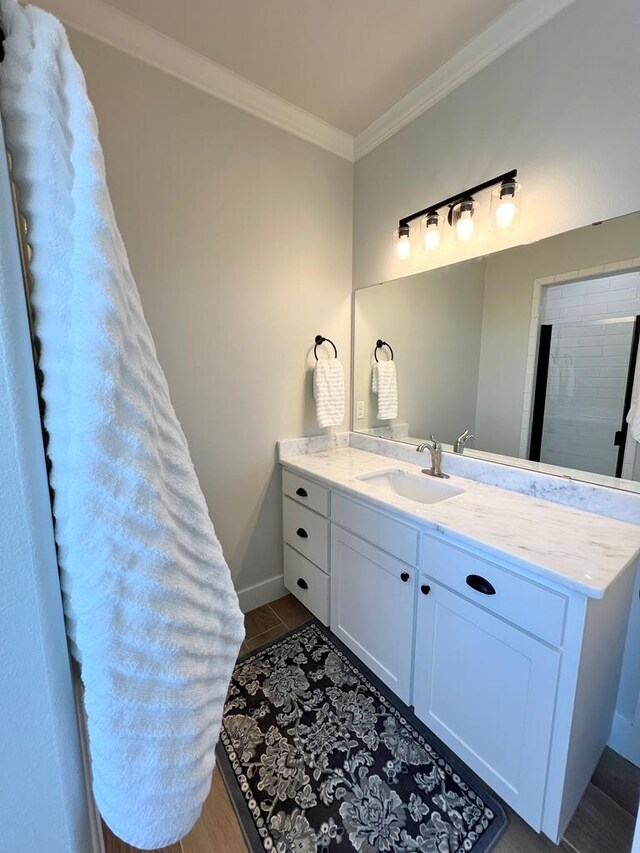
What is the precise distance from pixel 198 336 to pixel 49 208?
4.41 ft

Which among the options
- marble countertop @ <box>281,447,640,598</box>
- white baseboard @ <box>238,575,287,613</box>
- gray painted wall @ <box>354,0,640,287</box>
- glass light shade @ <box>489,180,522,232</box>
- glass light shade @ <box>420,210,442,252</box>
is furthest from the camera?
white baseboard @ <box>238,575,287,613</box>

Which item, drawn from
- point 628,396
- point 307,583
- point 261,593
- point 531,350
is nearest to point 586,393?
point 628,396

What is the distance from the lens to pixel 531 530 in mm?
1093

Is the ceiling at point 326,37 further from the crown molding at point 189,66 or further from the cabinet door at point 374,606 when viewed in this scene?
the cabinet door at point 374,606

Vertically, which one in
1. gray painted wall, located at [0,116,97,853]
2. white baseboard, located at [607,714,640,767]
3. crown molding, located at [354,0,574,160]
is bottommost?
white baseboard, located at [607,714,640,767]

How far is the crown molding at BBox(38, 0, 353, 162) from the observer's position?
126cm

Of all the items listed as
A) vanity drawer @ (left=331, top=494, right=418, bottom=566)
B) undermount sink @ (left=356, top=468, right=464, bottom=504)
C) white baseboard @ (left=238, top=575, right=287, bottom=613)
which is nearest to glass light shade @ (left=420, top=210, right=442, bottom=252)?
undermount sink @ (left=356, top=468, right=464, bottom=504)

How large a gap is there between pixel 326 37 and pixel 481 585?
6.66ft

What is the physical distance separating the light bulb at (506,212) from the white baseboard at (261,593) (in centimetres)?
203

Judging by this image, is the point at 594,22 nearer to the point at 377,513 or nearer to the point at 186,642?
the point at 377,513

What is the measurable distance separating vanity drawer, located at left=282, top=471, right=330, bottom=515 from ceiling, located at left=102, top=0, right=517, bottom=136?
5.89 ft

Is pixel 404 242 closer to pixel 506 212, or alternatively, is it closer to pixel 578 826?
pixel 506 212

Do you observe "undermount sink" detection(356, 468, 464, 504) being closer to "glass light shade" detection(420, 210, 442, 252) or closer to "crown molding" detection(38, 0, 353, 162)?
"glass light shade" detection(420, 210, 442, 252)

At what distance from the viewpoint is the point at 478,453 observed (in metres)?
1.65
